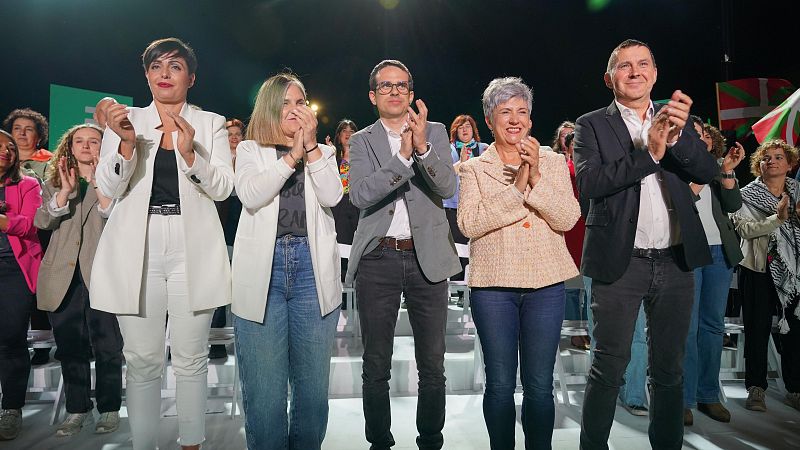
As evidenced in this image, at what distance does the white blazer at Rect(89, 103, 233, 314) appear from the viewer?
1.93 meters

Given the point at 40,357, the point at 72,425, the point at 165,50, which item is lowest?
the point at 72,425

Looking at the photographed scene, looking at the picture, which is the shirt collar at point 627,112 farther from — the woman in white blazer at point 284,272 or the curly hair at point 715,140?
the curly hair at point 715,140

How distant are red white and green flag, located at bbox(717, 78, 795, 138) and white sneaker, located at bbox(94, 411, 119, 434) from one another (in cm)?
678

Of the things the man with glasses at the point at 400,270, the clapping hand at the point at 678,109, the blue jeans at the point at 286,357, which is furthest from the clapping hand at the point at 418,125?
the clapping hand at the point at 678,109

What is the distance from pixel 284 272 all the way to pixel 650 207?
4.84 feet

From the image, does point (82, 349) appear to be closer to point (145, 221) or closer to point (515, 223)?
point (145, 221)

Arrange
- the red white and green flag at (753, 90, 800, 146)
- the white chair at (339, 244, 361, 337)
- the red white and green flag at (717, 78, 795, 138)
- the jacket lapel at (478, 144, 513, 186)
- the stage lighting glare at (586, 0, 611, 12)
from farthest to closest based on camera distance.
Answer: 1. the stage lighting glare at (586, 0, 611, 12)
2. the red white and green flag at (717, 78, 795, 138)
3. the red white and green flag at (753, 90, 800, 146)
4. the white chair at (339, 244, 361, 337)
5. the jacket lapel at (478, 144, 513, 186)

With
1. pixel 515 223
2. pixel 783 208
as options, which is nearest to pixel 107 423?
pixel 515 223

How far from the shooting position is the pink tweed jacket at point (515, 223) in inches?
80.9

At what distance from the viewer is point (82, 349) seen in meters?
3.06

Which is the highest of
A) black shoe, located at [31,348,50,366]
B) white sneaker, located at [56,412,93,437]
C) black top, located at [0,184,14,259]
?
black top, located at [0,184,14,259]

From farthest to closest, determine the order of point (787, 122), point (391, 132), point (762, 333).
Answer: point (787, 122) < point (762, 333) < point (391, 132)

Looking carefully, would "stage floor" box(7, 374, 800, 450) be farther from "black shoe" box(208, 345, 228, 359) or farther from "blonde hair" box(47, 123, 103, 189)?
"blonde hair" box(47, 123, 103, 189)

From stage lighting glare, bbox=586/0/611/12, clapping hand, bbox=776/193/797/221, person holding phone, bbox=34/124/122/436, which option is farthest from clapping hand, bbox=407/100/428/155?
stage lighting glare, bbox=586/0/611/12
